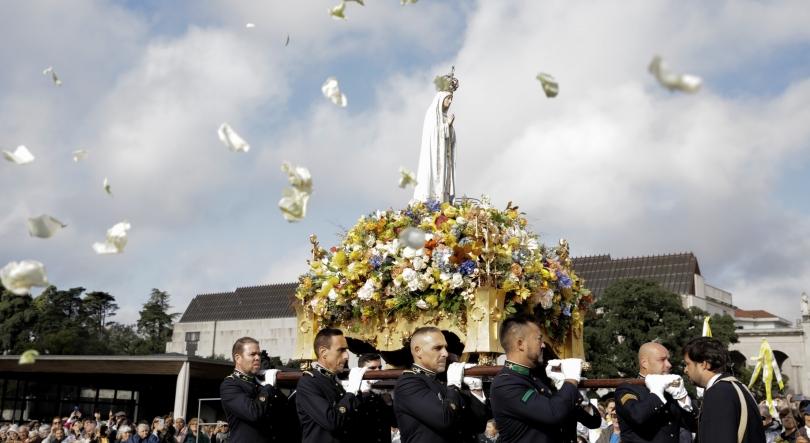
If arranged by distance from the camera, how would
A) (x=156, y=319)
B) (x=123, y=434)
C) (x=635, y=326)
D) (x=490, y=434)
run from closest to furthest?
(x=490, y=434) < (x=123, y=434) < (x=635, y=326) < (x=156, y=319)

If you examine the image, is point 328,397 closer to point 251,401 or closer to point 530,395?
point 251,401

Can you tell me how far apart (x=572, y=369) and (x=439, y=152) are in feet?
13.9

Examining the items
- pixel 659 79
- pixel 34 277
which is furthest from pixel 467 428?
pixel 659 79

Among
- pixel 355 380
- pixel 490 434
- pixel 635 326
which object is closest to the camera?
pixel 355 380

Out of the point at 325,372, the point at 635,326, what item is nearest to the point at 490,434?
the point at 325,372

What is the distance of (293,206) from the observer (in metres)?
4.01

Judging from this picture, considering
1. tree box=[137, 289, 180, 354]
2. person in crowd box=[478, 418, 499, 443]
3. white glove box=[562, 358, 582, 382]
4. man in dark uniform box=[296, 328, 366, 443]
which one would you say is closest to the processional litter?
man in dark uniform box=[296, 328, 366, 443]

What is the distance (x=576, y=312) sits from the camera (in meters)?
7.89

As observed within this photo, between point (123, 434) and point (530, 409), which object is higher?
point (530, 409)

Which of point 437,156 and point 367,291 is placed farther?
point 437,156

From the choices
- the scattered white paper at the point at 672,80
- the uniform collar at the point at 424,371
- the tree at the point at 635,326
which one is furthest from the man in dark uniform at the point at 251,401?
the tree at the point at 635,326

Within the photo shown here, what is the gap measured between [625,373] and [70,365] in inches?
1186

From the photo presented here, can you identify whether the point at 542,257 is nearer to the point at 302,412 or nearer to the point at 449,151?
the point at 449,151

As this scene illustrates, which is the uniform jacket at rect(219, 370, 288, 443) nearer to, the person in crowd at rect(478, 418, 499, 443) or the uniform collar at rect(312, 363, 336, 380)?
the uniform collar at rect(312, 363, 336, 380)
